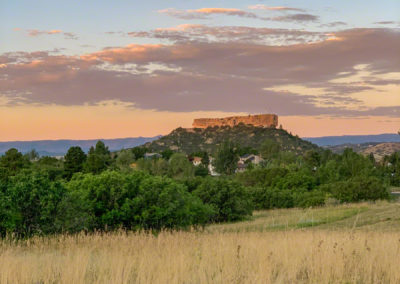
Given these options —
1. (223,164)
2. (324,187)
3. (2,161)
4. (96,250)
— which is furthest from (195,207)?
(223,164)

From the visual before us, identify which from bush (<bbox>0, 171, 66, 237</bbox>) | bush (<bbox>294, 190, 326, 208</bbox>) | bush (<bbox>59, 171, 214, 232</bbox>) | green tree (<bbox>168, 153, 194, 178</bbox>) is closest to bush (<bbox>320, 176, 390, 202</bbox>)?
bush (<bbox>294, 190, 326, 208</bbox>)

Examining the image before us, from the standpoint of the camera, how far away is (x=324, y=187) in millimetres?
51219

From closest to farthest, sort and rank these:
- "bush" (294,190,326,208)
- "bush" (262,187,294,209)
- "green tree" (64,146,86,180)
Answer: "bush" (294,190,326,208)
"bush" (262,187,294,209)
"green tree" (64,146,86,180)

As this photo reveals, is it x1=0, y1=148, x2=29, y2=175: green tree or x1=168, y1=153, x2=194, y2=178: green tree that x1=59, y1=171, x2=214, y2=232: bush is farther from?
x1=168, y1=153, x2=194, y2=178: green tree

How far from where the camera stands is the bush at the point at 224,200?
34.4m

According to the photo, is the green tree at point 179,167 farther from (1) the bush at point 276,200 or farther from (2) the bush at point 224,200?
(2) the bush at point 224,200

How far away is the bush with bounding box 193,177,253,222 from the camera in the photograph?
34.4m

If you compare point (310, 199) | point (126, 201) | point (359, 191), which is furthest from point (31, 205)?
point (359, 191)

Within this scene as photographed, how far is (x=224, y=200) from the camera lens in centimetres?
3531

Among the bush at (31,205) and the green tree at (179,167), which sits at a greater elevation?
the bush at (31,205)

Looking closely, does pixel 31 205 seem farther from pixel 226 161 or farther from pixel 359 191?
pixel 226 161

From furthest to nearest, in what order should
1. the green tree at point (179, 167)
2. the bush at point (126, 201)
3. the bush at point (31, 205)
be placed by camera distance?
the green tree at point (179, 167) < the bush at point (126, 201) < the bush at point (31, 205)

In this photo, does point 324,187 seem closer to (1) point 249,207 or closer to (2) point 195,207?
(1) point 249,207

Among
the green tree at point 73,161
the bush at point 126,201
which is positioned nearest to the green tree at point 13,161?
the green tree at point 73,161
